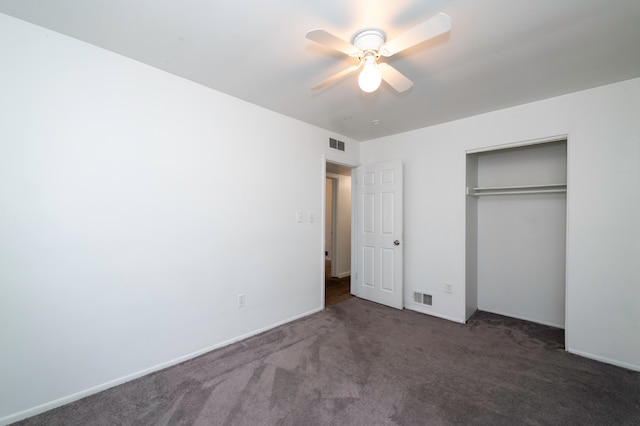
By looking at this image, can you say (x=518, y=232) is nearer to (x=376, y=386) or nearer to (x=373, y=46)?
(x=376, y=386)

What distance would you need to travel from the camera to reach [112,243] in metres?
2.00

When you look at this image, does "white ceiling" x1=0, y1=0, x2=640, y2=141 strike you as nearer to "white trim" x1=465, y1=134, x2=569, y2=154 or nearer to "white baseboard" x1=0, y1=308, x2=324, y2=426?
"white trim" x1=465, y1=134, x2=569, y2=154

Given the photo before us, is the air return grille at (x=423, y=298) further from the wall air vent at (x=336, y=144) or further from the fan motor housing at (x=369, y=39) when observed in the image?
the fan motor housing at (x=369, y=39)

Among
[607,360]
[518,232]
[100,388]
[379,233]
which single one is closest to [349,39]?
[379,233]

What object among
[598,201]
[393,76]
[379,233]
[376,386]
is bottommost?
[376,386]

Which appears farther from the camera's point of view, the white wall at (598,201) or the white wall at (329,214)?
the white wall at (329,214)

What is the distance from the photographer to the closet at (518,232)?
3.14 m

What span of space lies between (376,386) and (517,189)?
9.57ft

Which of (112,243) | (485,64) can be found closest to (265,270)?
(112,243)

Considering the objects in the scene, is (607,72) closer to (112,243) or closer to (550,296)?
(550,296)

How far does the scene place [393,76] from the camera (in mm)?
1829

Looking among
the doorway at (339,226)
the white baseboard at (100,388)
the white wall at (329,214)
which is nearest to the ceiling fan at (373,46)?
the white baseboard at (100,388)

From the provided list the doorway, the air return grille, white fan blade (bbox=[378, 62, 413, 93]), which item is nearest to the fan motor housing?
white fan blade (bbox=[378, 62, 413, 93])

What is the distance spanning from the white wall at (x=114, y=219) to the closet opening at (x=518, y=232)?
9.33 feet
